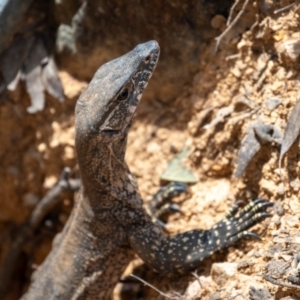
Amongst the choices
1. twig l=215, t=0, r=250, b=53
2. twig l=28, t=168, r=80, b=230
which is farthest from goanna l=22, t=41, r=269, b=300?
twig l=28, t=168, r=80, b=230

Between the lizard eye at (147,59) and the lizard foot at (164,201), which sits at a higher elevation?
the lizard eye at (147,59)

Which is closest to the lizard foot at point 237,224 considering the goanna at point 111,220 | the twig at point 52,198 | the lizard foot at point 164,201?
the goanna at point 111,220

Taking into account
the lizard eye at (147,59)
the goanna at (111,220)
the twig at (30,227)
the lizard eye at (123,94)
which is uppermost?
the lizard eye at (147,59)

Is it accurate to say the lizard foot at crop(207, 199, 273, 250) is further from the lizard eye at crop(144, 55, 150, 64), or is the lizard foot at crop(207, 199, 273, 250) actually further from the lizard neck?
the lizard eye at crop(144, 55, 150, 64)

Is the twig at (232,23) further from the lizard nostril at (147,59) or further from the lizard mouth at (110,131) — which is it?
the lizard mouth at (110,131)

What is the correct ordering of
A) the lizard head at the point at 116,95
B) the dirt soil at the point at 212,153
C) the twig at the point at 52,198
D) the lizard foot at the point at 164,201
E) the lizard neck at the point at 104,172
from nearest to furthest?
the dirt soil at the point at 212,153 < the lizard head at the point at 116,95 < the lizard neck at the point at 104,172 < the lizard foot at the point at 164,201 < the twig at the point at 52,198
